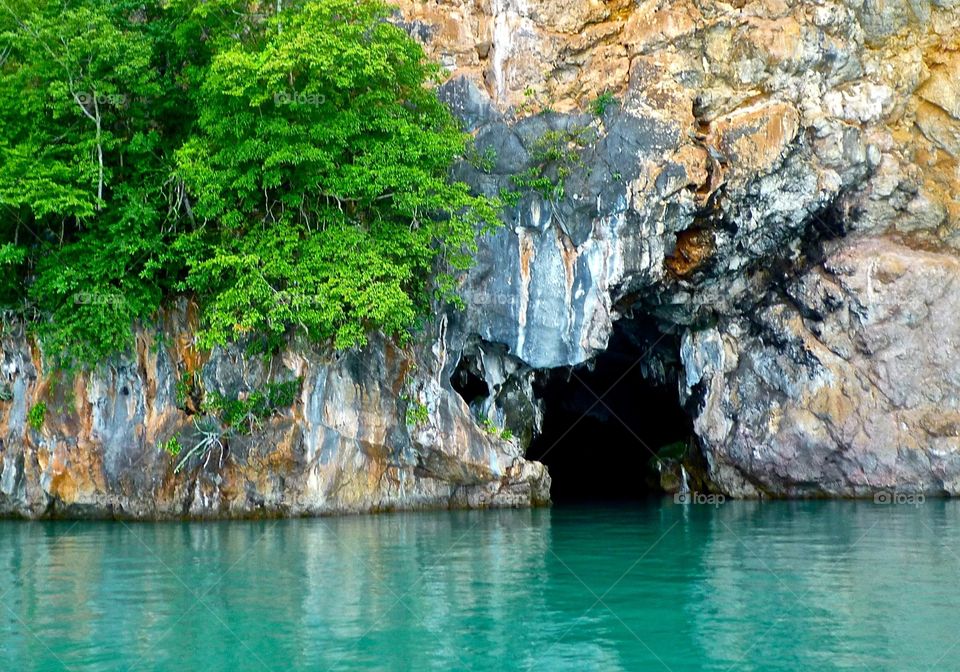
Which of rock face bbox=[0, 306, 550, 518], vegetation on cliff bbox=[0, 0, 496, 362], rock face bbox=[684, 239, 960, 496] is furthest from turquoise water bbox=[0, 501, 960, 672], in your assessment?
rock face bbox=[684, 239, 960, 496]

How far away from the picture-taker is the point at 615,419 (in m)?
29.8

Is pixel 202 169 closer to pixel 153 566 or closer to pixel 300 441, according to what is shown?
pixel 300 441

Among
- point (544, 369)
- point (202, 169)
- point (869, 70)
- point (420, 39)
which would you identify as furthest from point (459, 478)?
point (869, 70)

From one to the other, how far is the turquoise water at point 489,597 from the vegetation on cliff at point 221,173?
455cm

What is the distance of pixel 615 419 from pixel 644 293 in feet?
27.8

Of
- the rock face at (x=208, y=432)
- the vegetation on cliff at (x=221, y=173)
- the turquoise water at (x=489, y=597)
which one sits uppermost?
the vegetation on cliff at (x=221, y=173)

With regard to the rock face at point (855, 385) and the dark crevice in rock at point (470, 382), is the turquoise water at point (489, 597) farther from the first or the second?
the dark crevice in rock at point (470, 382)

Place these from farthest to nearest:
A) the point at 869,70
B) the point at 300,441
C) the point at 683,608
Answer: the point at 869,70, the point at 300,441, the point at 683,608

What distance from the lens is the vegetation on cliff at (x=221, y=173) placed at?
711 inches

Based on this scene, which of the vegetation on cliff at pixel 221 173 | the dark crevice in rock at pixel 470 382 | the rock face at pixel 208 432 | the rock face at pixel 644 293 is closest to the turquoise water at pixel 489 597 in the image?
the rock face at pixel 208 432

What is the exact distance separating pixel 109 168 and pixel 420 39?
7.22 meters

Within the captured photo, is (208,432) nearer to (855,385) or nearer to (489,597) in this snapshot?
(489,597)

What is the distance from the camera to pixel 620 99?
69.3 feet

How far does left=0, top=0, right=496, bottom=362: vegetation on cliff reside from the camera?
18047 millimetres
